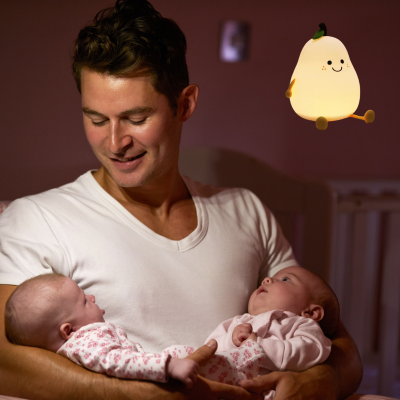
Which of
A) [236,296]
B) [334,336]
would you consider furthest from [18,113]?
[334,336]

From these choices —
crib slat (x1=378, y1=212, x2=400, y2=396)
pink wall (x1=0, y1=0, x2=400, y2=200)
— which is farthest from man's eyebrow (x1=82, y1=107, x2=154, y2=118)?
crib slat (x1=378, y1=212, x2=400, y2=396)

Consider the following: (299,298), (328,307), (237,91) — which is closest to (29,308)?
(299,298)

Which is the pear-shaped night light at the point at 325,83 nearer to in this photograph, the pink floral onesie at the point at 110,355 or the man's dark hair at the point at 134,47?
the man's dark hair at the point at 134,47

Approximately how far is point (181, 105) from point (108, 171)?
286 mm

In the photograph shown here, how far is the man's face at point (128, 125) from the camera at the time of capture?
131 centimetres

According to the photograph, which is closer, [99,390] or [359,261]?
[99,390]

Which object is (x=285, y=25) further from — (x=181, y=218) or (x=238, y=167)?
(x=181, y=218)

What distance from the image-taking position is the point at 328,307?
4.82ft

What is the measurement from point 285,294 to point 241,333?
222 millimetres

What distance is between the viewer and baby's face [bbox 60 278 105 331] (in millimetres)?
1157

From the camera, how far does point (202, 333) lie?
1389 mm

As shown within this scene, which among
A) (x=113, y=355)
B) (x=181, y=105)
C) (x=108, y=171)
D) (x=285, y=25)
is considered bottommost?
(x=113, y=355)

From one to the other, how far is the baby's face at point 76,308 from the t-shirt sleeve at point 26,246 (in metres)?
0.11

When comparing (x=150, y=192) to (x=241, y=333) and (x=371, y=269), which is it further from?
(x=371, y=269)
